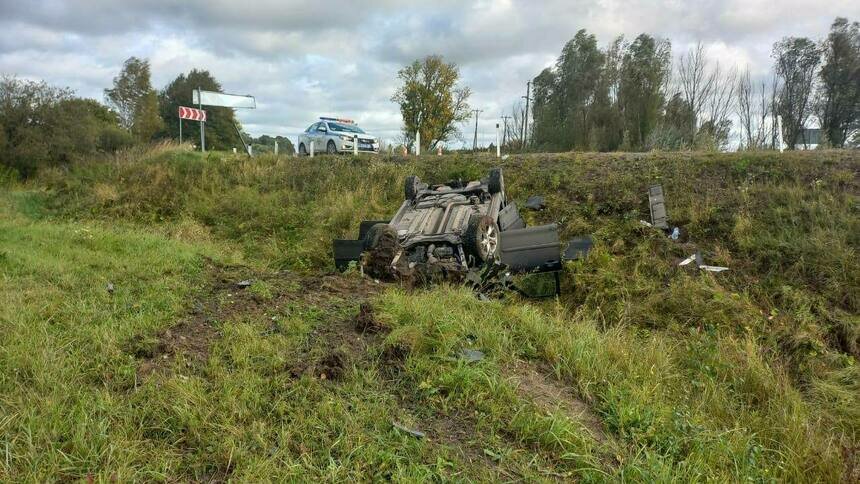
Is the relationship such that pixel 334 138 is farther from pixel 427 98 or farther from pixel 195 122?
pixel 195 122

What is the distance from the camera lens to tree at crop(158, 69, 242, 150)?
131 feet

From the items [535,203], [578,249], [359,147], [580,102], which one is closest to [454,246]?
[578,249]

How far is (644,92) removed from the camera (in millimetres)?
21094

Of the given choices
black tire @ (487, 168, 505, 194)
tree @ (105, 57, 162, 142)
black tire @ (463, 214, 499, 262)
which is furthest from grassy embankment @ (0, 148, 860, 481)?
tree @ (105, 57, 162, 142)

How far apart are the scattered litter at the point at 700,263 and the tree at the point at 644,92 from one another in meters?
14.1

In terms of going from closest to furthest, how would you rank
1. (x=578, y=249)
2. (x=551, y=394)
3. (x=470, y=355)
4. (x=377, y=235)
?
(x=551, y=394) → (x=470, y=355) → (x=377, y=235) → (x=578, y=249)

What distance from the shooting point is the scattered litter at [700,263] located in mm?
6891

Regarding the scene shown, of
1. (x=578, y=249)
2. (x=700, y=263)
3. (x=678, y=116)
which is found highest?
(x=678, y=116)

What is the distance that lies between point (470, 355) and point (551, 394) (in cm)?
63

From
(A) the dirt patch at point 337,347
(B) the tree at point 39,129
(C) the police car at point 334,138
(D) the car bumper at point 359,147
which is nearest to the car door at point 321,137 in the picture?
(C) the police car at point 334,138

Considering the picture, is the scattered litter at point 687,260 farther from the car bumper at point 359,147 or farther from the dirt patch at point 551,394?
the car bumper at point 359,147

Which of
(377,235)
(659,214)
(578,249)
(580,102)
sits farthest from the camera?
(580,102)

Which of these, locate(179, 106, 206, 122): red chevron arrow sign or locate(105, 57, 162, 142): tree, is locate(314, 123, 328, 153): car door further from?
locate(105, 57, 162, 142): tree

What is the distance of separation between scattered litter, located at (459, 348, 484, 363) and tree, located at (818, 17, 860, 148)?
22104mm
